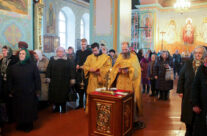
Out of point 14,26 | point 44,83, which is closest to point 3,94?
point 44,83

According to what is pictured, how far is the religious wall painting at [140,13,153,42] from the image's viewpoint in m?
15.8

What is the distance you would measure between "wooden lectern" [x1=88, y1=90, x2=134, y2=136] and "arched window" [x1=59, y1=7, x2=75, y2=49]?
12058 mm

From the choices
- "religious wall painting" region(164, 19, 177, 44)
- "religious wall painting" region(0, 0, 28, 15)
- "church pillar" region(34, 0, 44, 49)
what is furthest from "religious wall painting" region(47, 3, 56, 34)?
"religious wall painting" region(164, 19, 177, 44)

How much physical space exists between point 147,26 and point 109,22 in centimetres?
922

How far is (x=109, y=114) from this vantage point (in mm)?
3266

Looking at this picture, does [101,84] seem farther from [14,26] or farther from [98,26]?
[98,26]

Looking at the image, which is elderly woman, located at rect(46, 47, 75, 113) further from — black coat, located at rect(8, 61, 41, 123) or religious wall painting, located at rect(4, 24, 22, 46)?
religious wall painting, located at rect(4, 24, 22, 46)

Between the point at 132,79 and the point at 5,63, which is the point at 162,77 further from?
the point at 5,63

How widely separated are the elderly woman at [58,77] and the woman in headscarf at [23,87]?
1064 mm

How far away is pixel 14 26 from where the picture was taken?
5344mm

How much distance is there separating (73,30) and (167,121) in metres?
12.0

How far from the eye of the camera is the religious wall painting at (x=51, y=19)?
12702 mm

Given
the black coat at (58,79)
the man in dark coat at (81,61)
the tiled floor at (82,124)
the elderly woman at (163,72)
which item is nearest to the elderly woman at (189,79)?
the tiled floor at (82,124)

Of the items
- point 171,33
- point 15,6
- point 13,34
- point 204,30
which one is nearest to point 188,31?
point 204,30
